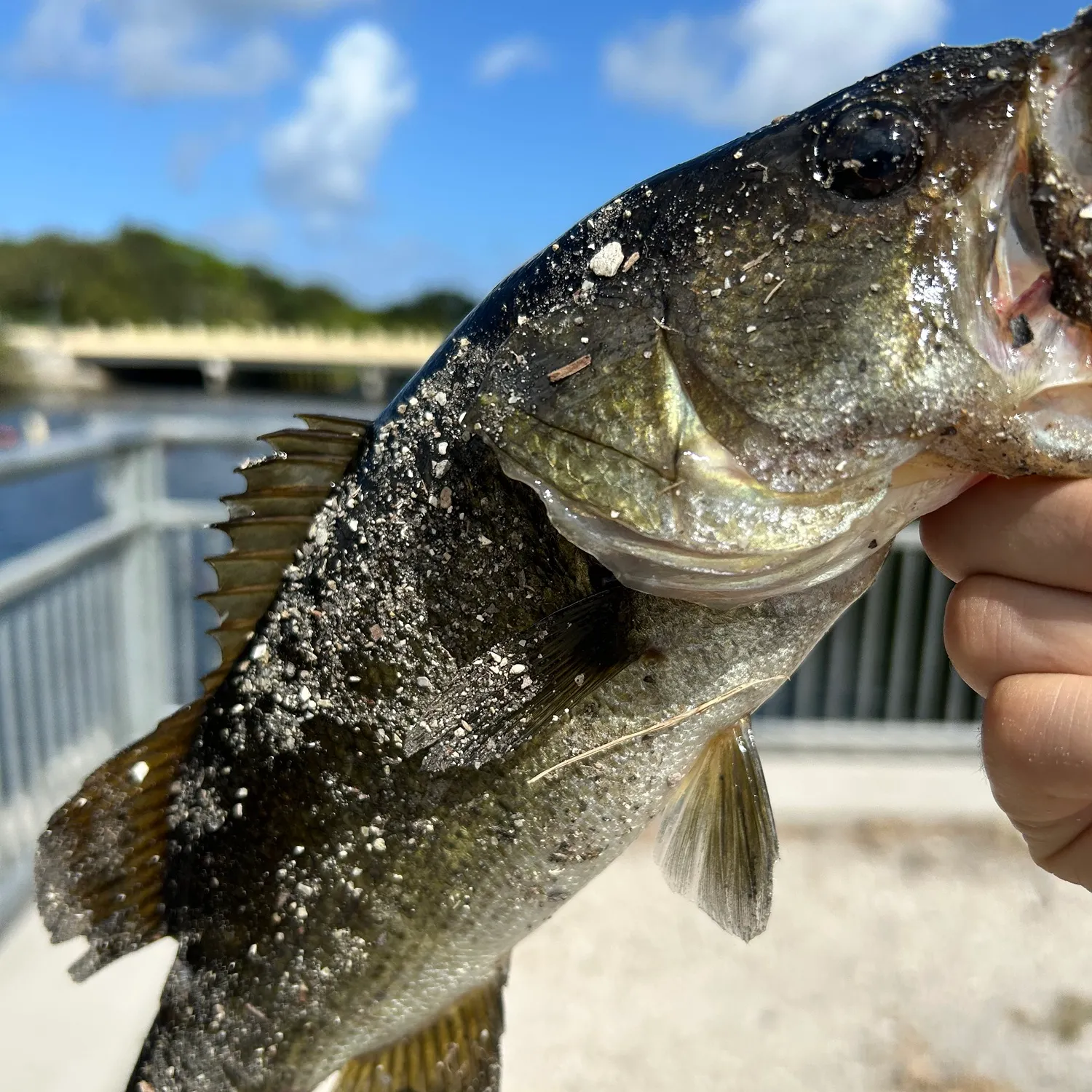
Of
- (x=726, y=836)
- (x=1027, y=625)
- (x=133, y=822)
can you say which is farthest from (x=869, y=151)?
(x=133, y=822)

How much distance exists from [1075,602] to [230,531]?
3.93 feet

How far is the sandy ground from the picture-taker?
2.67 m

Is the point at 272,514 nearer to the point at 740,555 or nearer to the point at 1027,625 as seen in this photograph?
the point at 740,555

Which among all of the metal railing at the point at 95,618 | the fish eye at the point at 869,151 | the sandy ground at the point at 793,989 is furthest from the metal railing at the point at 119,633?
the fish eye at the point at 869,151

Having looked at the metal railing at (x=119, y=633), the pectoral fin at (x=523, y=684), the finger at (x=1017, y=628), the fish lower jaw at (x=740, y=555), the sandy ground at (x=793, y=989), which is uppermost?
the fish lower jaw at (x=740, y=555)

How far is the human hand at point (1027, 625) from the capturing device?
102 centimetres

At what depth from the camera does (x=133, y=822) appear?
1.56 metres

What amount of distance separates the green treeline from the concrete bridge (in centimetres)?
1538

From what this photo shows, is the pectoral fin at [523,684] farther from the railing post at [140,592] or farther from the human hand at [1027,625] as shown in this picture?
the railing post at [140,592]

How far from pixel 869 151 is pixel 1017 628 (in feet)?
1.92

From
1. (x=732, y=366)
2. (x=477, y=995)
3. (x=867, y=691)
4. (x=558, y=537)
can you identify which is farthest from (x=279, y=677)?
(x=867, y=691)

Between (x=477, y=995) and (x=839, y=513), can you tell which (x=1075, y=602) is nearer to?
(x=839, y=513)

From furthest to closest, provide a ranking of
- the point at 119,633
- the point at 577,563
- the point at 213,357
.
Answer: the point at 213,357 < the point at 119,633 < the point at 577,563

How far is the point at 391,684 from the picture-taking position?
4.28 ft
